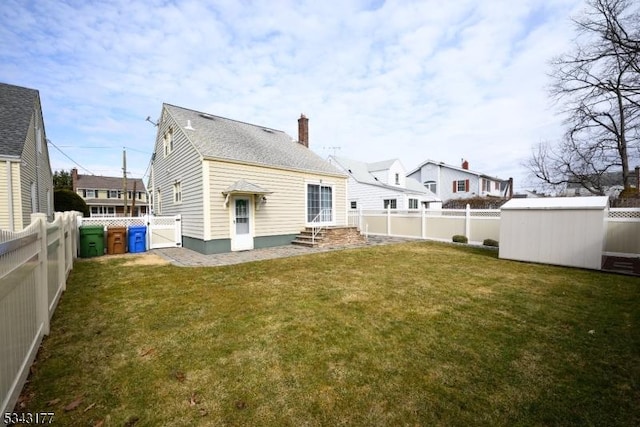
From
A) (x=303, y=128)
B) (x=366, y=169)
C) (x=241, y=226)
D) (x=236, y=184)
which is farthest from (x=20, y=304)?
(x=366, y=169)

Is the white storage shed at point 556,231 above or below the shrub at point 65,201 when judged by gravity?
below

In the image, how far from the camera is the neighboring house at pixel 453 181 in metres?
29.6

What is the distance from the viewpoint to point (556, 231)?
8.22 meters

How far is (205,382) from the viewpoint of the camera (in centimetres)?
274

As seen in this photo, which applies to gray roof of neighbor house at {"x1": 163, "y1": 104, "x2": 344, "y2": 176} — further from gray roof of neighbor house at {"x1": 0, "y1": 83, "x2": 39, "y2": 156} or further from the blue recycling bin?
gray roof of neighbor house at {"x1": 0, "y1": 83, "x2": 39, "y2": 156}

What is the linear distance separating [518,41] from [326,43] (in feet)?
25.3

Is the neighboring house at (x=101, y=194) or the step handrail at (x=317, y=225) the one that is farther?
the neighboring house at (x=101, y=194)

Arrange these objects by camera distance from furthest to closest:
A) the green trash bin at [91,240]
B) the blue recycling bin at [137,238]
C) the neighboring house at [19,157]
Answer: the blue recycling bin at [137,238] → the neighboring house at [19,157] → the green trash bin at [91,240]

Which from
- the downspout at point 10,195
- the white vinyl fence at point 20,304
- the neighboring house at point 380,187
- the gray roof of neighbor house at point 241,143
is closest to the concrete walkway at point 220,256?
the gray roof of neighbor house at point 241,143

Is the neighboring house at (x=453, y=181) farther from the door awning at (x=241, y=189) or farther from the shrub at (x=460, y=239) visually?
the door awning at (x=241, y=189)

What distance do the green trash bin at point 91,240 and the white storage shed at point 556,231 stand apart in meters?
14.6

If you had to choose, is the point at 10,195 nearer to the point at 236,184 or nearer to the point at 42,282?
the point at 236,184

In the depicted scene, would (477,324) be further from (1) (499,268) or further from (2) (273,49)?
(2) (273,49)

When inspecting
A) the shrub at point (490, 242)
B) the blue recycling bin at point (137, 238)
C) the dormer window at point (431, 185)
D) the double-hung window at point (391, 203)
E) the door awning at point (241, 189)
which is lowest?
the shrub at point (490, 242)
